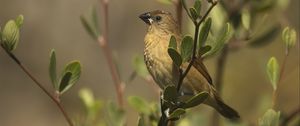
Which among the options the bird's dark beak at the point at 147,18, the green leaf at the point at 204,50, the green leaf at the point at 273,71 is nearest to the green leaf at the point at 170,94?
the green leaf at the point at 204,50

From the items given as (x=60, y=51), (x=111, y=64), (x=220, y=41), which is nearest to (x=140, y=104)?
(x=111, y=64)

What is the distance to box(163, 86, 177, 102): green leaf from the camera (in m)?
2.37

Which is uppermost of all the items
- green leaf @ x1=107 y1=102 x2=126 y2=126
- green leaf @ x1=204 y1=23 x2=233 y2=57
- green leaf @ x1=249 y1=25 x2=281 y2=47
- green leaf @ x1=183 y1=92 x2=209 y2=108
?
green leaf @ x1=204 y1=23 x2=233 y2=57

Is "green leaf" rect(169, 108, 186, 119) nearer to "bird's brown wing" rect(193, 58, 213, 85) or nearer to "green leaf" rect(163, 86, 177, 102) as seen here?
"green leaf" rect(163, 86, 177, 102)

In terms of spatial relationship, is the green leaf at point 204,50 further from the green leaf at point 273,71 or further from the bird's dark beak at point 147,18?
the bird's dark beak at point 147,18

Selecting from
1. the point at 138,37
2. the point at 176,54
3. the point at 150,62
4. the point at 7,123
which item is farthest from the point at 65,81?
the point at 138,37

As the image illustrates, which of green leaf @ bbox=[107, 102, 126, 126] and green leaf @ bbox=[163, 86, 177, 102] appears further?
green leaf @ bbox=[107, 102, 126, 126]

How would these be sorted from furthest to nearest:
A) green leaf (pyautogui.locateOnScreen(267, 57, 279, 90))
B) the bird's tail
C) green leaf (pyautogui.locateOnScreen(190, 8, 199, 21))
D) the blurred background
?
the blurred background, the bird's tail, green leaf (pyautogui.locateOnScreen(267, 57, 279, 90)), green leaf (pyautogui.locateOnScreen(190, 8, 199, 21))

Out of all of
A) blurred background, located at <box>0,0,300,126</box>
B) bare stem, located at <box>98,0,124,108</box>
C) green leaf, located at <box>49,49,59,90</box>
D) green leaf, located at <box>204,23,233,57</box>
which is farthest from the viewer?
blurred background, located at <box>0,0,300,126</box>

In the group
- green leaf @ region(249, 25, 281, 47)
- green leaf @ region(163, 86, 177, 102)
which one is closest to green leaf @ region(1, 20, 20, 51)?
green leaf @ region(163, 86, 177, 102)

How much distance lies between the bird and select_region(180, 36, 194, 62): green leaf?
2.73 feet

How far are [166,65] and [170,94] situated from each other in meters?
0.87

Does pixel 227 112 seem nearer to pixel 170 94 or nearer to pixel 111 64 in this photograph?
pixel 111 64

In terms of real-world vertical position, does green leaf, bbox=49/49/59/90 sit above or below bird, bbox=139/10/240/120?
above
